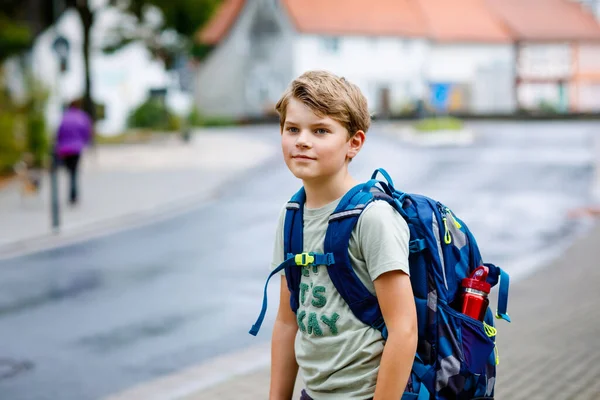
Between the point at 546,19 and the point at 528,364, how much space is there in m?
70.7

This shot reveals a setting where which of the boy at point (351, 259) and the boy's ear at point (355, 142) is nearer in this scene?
the boy at point (351, 259)

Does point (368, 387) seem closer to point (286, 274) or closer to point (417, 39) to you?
point (286, 274)

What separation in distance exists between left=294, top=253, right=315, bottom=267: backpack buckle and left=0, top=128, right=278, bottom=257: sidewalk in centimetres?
1087

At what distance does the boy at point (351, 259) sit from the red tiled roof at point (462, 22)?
6565 centimetres

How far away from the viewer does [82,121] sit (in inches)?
707

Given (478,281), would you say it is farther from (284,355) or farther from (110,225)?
(110,225)

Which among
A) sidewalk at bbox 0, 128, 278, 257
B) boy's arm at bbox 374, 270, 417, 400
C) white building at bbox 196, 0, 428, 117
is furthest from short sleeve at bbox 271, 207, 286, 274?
white building at bbox 196, 0, 428, 117

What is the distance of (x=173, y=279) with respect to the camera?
10820mm

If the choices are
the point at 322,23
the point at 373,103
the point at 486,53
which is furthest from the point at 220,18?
the point at 486,53

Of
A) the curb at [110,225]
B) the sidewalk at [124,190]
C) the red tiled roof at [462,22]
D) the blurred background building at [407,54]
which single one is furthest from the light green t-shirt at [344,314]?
the red tiled roof at [462,22]

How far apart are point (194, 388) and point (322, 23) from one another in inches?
2315

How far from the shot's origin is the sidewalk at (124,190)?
49.6 feet

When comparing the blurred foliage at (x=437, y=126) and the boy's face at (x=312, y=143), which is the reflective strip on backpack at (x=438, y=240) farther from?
the blurred foliage at (x=437, y=126)

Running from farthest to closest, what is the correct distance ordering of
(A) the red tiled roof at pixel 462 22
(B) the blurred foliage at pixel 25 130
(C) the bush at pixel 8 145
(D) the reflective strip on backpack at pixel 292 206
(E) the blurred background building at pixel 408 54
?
(A) the red tiled roof at pixel 462 22
(E) the blurred background building at pixel 408 54
(B) the blurred foliage at pixel 25 130
(C) the bush at pixel 8 145
(D) the reflective strip on backpack at pixel 292 206
